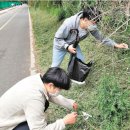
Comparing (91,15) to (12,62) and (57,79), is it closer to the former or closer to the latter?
(57,79)

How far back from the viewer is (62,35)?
5.86 metres

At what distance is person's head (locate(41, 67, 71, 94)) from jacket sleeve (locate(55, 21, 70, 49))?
1827 mm

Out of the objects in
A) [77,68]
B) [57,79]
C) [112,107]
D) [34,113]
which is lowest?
[77,68]

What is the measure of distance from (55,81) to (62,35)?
2003 millimetres

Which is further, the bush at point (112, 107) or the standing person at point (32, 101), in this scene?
the bush at point (112, 107)

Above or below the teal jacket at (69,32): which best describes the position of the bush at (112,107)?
below

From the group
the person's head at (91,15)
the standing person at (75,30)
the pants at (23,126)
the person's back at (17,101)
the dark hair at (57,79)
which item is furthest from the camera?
the standing person at (75,30)

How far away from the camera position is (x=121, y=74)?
6.57 m

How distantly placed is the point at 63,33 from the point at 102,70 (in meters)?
1.56

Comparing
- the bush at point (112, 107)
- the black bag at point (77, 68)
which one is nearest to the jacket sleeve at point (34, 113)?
the bush at point (112, 107)

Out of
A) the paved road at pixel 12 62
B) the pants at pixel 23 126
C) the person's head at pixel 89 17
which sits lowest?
the paved road at pixel 12 62

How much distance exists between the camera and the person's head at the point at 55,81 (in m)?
3.97

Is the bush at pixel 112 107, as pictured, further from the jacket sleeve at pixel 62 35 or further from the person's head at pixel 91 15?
the jacket sleeve at pixel 62 35

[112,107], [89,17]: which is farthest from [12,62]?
[112,107]
